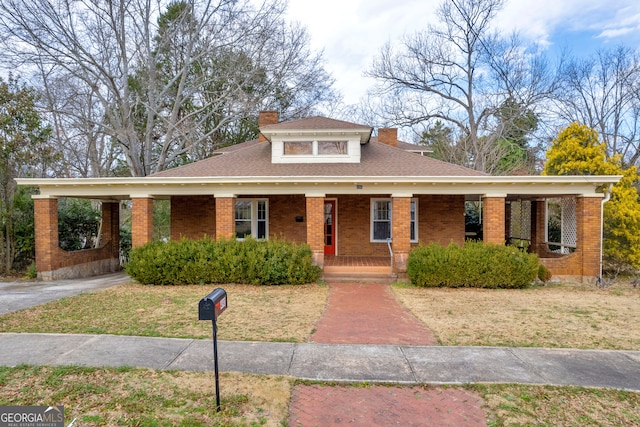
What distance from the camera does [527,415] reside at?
3523 millimetres

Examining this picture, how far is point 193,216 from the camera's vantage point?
47.4 ft

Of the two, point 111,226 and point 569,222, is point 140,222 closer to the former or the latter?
point 111,226

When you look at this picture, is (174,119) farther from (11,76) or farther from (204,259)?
(204,259)

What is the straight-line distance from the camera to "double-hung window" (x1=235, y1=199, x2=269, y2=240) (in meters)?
14.4

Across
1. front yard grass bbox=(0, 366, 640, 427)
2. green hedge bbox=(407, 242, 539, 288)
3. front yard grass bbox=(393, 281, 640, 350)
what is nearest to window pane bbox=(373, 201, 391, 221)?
green hedge bbox=(407, 242, 539, 288)

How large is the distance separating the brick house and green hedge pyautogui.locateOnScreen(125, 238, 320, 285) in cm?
101

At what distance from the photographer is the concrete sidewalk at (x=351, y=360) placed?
14.1 ft

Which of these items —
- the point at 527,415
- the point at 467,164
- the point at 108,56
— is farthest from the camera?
the point at 467,164

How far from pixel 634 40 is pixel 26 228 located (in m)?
32.0

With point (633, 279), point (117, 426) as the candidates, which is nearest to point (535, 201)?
point (633, 279)

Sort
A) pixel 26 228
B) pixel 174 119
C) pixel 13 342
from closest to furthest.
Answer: pixel 13 342
pixel 26 228
pixel 174 119

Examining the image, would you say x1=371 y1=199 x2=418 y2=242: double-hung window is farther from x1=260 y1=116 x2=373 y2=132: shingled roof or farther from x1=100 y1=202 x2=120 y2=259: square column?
x1=100 y1=202 x2=120 y2=259: square column

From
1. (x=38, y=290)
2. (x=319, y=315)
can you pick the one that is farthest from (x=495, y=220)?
(x=38, y=290)

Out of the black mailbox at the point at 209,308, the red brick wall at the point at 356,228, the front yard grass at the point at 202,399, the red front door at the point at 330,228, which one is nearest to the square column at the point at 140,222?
the red front door at the point at 330,228
